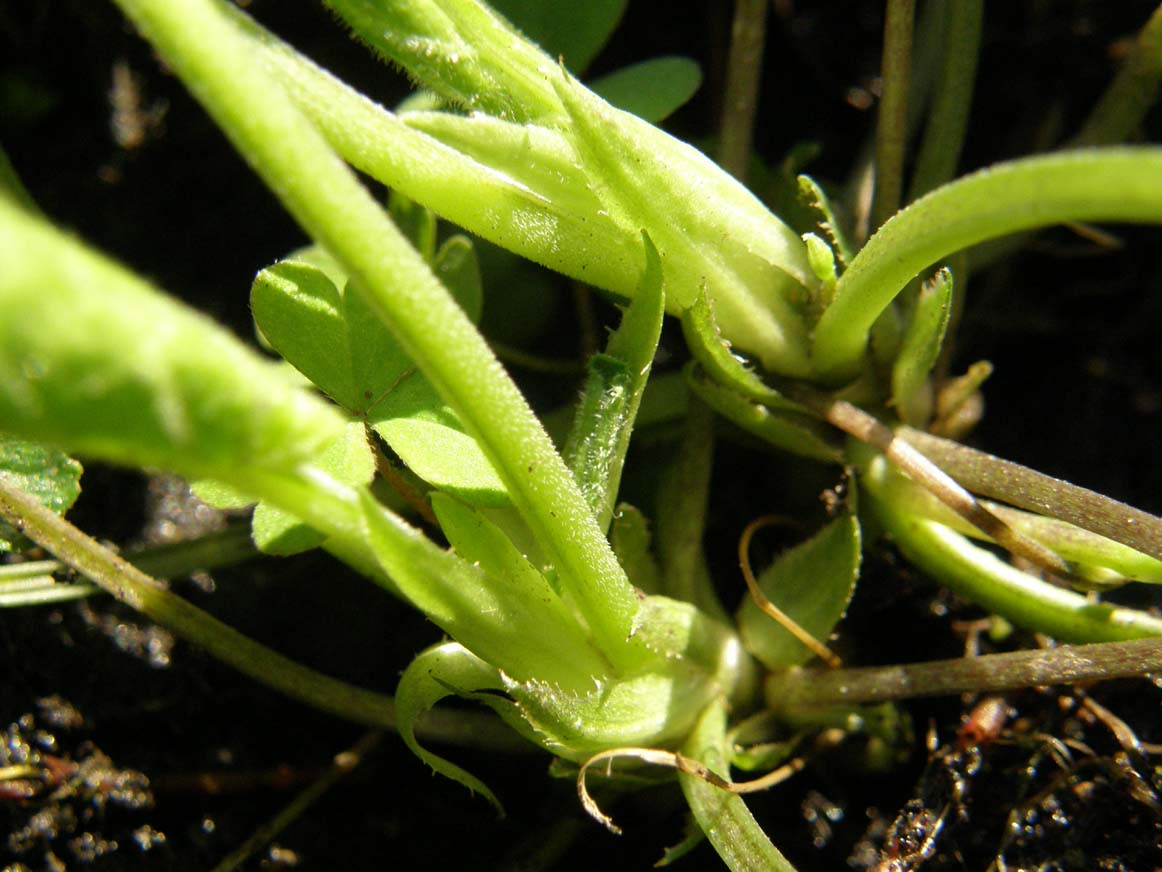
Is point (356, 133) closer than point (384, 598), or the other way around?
point (356, 133)

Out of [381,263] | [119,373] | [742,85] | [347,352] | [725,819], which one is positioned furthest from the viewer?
[742,85]

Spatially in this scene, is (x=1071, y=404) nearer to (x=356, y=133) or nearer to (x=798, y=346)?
(x=798, y=346)

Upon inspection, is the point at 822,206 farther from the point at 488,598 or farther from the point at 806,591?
the point at 488,598

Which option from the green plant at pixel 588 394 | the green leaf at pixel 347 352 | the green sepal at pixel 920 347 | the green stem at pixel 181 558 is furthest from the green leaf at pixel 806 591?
the green stem at pixel 181 558

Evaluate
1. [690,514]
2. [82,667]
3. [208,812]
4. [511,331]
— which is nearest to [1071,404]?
[690,514]

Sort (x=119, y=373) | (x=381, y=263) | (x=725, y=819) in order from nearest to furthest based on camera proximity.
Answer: (x=119, y=373), (x=381, y=263), (x=725, y=819)

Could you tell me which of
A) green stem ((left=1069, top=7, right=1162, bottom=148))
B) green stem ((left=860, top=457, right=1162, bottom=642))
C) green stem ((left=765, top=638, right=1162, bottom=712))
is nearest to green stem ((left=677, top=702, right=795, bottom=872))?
green stem ((left=765, top=638, right=1162, bottom=712))

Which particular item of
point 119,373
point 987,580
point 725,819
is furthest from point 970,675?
point 119,373
